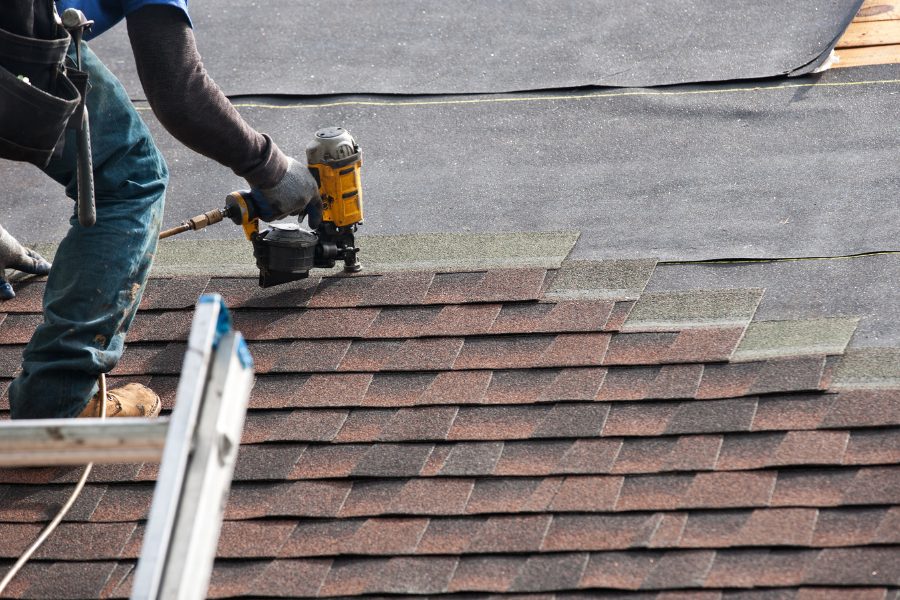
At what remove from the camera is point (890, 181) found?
3842mm

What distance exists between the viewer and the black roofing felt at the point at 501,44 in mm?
4812

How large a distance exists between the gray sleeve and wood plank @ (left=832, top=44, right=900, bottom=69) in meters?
2.39

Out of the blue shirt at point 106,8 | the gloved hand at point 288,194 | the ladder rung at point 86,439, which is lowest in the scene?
the gloved hand at point 288,194

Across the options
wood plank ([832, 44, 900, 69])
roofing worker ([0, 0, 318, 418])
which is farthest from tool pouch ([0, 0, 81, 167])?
wood plank ([832, 44, 900, 69])

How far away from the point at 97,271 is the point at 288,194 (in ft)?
2.00

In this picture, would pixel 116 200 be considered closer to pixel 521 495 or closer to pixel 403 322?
pixel 403 322

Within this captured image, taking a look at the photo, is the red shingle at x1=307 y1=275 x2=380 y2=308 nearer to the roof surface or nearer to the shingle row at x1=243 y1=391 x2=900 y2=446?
the roof surface

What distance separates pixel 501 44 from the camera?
518 centimetres

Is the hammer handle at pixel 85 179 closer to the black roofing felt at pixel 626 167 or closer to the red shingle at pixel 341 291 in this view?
the red shingle at pixel 341 291

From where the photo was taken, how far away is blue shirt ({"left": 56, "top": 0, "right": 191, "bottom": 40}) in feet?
10.3

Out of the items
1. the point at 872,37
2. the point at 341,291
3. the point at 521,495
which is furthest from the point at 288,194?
Answer: the point at 872,37

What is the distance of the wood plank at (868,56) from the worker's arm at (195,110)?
7.40 feet

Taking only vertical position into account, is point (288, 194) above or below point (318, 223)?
above

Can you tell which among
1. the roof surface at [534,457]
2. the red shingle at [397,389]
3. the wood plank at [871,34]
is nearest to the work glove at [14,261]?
the roof surface at [534,457]
